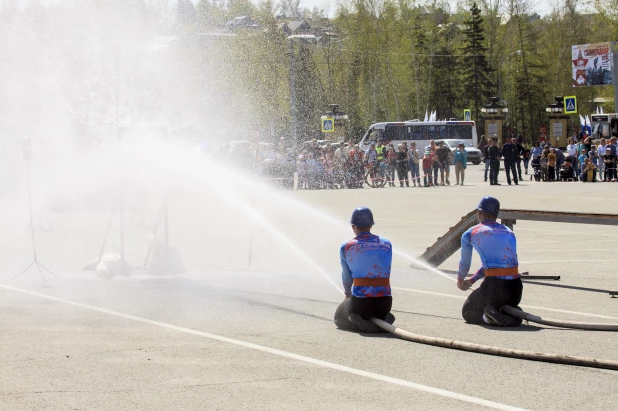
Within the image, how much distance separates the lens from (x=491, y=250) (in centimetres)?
1019

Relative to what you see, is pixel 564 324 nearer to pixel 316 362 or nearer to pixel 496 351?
pixel 496 351

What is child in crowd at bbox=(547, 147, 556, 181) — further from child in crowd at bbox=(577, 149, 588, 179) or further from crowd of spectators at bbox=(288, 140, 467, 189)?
crowd of spectators at bbox=(288, 140, 467, 189)

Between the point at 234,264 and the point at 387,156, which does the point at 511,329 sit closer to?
the point at 234,264

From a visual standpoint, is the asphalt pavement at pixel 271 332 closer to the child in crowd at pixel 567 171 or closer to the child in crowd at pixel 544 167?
the child in crowd at pixel 567 171

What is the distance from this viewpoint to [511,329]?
986cm

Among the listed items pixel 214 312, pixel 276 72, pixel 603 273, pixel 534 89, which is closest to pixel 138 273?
pixel 214 312

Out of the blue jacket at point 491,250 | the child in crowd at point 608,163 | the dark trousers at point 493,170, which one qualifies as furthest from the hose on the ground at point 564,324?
the child in crowd at point 608,163

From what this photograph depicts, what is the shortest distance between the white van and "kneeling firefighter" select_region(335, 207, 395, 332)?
54445 millimetres

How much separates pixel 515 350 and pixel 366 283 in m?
1.86

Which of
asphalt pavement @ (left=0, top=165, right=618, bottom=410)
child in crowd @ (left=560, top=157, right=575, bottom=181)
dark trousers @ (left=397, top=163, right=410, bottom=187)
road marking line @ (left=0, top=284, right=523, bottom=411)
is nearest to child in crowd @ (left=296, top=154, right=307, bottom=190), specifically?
dark trousers @ (left=397, top=163, right=410, bottom=187)

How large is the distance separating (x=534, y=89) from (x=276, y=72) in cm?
2724

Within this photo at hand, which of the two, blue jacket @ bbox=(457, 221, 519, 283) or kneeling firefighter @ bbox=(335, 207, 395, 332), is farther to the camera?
blue jacket @ bbox=(457, 221, 519, 283)

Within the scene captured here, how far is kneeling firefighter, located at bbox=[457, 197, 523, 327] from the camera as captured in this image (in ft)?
32.9

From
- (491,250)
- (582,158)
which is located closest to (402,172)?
(582,158)
